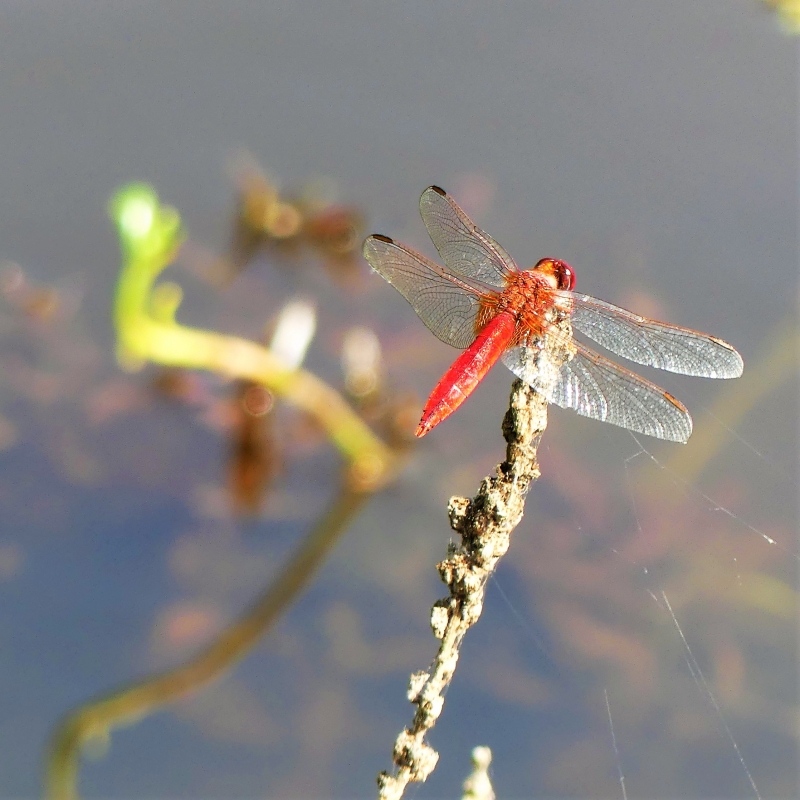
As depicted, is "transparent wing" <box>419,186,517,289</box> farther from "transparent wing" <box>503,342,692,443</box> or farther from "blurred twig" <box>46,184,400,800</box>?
"blurred twig" <box>46,184,400,800</box>

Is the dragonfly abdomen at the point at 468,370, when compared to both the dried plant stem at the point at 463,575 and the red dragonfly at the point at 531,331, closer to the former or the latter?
the red dragonfly at the point at 531,331

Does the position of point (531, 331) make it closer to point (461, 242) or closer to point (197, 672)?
point (461, 242)

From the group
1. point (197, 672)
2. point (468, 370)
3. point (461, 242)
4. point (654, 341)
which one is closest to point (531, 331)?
point (468, 370)

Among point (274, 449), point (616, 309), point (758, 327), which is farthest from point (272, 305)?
point (758, 327)

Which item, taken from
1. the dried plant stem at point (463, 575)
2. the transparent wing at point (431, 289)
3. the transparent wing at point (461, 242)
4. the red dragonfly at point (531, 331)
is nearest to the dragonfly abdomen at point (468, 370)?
the red dragonfly at point (531, 331)

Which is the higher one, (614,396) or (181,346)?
(181,346)

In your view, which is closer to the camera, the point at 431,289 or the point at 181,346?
the point at 431,289
